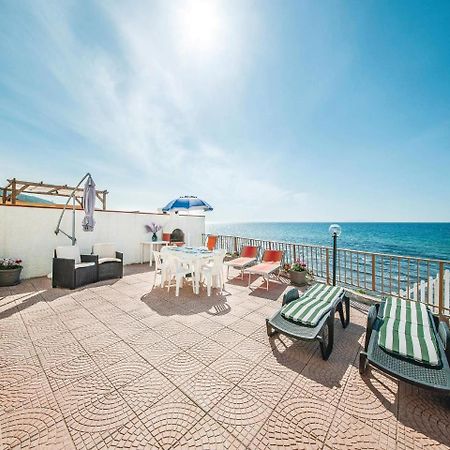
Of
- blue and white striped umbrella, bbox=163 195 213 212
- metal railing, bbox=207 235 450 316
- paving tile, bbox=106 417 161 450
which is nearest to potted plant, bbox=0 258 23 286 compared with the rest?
blue and white striped umbrella, bbox=163 195 213 212

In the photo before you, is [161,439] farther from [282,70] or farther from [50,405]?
[282,70]

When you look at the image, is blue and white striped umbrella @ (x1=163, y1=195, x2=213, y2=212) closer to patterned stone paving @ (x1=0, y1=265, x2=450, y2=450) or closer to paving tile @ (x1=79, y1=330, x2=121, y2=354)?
patterned stone paving @ (x1=0, y1=265, x2=450, y2=450)

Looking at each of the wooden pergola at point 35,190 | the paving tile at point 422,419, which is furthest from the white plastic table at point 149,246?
the paving tile at point 422,419

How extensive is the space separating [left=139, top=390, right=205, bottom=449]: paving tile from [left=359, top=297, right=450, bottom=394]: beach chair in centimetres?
181

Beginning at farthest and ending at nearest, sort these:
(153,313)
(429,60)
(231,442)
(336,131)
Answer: (336,131), (429,60), (153,313), (231,442)

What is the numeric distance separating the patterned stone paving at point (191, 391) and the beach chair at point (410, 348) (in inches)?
9.9

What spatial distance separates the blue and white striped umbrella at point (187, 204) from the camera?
23.1ft

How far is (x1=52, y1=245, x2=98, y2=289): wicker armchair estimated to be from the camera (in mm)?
4859

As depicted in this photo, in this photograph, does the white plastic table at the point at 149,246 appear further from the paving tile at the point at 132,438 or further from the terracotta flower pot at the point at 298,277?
the paving tile at the point at 132,438

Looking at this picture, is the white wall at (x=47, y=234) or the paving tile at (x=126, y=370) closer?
the paving tile at (x=126, y=370)

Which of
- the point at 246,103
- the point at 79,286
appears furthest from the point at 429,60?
the point at 79,286

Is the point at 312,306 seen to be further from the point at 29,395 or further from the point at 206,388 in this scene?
the point at 29,395

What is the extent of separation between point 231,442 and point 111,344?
2.03 meters

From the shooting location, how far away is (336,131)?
7758 millimetres
